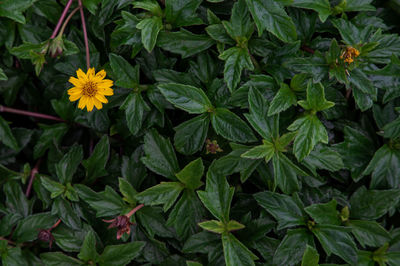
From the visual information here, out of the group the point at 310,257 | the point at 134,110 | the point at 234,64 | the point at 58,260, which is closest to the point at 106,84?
the point at 134,110

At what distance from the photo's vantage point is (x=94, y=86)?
143cm

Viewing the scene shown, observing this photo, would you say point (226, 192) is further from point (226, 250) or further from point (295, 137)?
point (295, 137)

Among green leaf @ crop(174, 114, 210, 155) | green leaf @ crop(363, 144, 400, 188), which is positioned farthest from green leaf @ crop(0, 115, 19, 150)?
green leaf @ crop(363, 144, 400, 188)

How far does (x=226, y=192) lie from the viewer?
4.67ft

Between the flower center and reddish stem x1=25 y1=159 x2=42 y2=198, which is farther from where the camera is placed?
reddish stem x1=25 y1=159 x2=42 y2=198

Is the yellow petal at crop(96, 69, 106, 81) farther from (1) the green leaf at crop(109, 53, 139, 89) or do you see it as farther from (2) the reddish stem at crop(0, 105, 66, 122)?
(2) the reddish stem at crop(0, 105, 66, 122)

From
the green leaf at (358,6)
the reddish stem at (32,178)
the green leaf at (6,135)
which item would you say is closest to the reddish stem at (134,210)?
the reddish stem at (32,178)

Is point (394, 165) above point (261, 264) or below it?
above

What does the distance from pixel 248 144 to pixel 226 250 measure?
0.39m

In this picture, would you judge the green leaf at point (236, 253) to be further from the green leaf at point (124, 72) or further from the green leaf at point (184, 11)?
the green leaf at point (184, 11)

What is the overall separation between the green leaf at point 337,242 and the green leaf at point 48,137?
111 centimetres

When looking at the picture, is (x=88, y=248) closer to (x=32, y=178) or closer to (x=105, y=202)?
(x=105, y=202)

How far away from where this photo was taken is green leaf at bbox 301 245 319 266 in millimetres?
1322

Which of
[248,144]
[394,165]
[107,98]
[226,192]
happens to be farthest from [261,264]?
[107,98]
